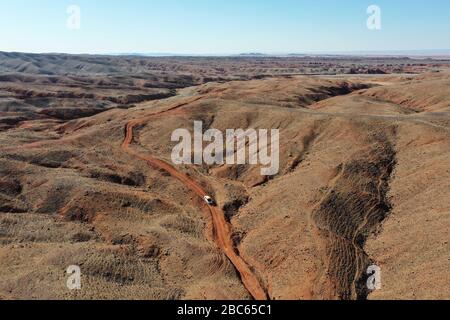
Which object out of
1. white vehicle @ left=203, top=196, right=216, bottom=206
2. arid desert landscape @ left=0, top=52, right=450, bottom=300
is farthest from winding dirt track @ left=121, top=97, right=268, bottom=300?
white vehicle @ left=203, top=196, right=216, bottom=206

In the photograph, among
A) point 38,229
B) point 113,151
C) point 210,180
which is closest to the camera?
point 38,229

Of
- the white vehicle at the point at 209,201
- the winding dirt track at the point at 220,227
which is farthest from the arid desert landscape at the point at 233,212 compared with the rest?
the white vehicle at the point at 209,201

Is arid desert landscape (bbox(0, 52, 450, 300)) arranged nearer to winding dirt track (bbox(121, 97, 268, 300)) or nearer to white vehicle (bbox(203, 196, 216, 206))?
winding dirt track (bbox(121, 97, 268, 300))

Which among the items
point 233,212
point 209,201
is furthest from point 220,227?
point 209,201

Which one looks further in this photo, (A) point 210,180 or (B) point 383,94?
(B) point 383,94

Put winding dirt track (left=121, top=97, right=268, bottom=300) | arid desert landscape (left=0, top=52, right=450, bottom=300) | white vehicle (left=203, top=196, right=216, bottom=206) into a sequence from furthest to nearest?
white vehicle (left=203, top=196, right=216, bottom=206)
winding dirt track (left=121, top=97, right=268, bottom=300)
arid desert landscape (left=0, top=52, right=450, bottom=300)

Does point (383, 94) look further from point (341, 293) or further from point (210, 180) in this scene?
point (341, 293)
